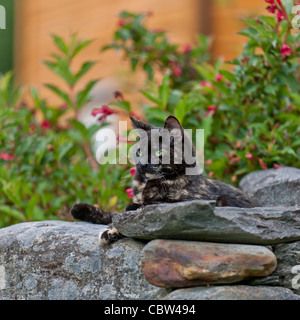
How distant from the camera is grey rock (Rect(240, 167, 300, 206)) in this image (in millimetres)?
3572

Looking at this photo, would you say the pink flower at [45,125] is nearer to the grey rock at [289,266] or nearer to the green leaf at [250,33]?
the green leaf at [250,33]

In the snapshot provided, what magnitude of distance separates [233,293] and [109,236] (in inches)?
32.2

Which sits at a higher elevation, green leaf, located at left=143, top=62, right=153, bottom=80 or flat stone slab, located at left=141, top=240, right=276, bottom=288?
green leaf, located at left=143, top=62, right=153, bottom=80

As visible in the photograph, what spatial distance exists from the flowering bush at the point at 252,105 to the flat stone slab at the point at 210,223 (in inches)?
49.2

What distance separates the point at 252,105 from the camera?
444cm

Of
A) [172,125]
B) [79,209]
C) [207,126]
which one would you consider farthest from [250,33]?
[79,209]

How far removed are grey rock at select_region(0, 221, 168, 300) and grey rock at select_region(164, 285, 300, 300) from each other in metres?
0.19

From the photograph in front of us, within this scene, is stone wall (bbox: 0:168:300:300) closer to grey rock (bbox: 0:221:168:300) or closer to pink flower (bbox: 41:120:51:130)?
grey rock (bbox: 0:221:168:300)

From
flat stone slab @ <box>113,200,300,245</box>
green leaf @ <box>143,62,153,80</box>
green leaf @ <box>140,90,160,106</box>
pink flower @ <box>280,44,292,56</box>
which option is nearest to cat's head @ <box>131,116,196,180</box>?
flat stone slab @ <box>113,200,300,245</box>

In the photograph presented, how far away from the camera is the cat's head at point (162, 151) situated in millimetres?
2912

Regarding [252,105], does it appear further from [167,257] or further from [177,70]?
[167,257]

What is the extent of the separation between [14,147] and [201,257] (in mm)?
2813

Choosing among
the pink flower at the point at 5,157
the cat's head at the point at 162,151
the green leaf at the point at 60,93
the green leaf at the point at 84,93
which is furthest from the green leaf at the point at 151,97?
the pink flower at the point at 5,157
